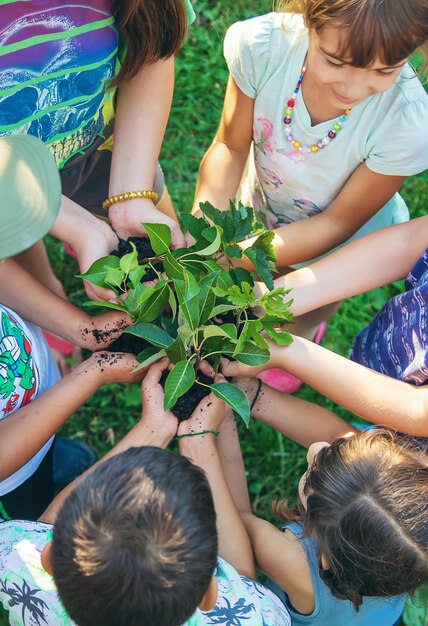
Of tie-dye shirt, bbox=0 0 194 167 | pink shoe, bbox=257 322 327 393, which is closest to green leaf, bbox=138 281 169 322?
tie-dye shirt, bbox=0 0 194 167

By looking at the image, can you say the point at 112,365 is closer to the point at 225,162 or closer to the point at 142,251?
the point at 142,251

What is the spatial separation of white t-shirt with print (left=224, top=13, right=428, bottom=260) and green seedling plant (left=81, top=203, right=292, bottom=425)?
397mm

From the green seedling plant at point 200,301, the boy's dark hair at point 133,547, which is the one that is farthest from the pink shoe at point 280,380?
the boy's dark hair at point 133,547

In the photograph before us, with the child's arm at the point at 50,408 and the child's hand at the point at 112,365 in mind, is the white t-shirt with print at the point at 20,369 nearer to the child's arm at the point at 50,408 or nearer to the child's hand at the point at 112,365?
the child's arm at the point at 50,408

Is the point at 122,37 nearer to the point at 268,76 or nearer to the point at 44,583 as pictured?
the point at 268,76

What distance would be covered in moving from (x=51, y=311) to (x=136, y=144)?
0.57 metres

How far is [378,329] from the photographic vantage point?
2.12m

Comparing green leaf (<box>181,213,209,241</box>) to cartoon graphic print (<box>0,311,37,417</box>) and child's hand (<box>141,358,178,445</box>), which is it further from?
cartoon graphic print (<box>0,311,37,417</box>)

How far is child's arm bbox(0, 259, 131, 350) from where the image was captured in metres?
1.87

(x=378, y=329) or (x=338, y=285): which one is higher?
(x=338, y=285)

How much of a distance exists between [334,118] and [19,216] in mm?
1072

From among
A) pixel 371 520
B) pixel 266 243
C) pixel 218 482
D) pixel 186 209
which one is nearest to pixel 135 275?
pixel 266 243

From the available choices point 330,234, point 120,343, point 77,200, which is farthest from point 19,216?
point 330,234

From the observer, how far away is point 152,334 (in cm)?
162
